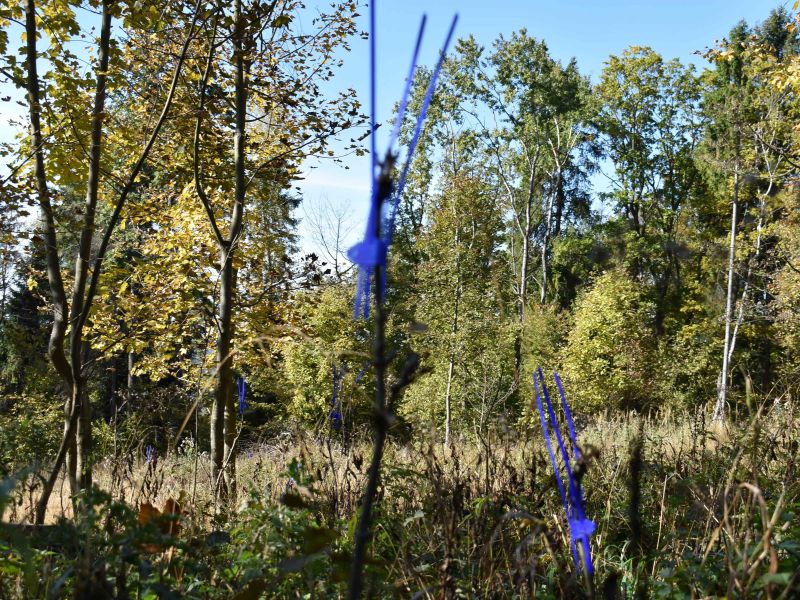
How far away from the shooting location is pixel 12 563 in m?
1.67

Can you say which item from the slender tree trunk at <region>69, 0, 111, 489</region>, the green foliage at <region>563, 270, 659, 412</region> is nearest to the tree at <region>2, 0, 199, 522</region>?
the slender tree trunk at <region>69, 0, 111, 489</region>

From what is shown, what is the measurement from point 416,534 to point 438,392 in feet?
55.5

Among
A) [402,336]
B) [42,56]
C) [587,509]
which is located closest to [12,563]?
[587,509]

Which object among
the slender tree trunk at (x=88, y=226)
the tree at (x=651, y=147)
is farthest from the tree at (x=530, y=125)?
the slender tree trunk at (x=88, y=226)

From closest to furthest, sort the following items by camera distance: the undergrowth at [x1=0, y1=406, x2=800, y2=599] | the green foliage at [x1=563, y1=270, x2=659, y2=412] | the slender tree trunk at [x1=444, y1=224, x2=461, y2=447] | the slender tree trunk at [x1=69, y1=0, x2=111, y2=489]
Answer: the undergrowth at [x1=0, y1=406, x2=800, y2=599], the slender tree trunk at [x1=69, y1=0, x2=111, y2=489], the slender tree trunk at [x1=444, y1=224, x2=461, y2=447], the green foliage at [x1=563, y1=270, x2=659, y2=412]

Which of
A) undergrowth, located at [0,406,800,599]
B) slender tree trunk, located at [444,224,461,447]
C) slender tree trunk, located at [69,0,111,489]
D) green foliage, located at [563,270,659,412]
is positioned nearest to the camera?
undergrowth, located at [0,406,800,599]

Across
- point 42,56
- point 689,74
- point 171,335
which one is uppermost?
point 689,74

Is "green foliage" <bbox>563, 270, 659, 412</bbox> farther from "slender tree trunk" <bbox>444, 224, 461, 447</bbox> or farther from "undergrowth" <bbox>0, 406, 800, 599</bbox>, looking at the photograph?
"undergrowth" <bbox>0, 406, 800, 599</bbox>

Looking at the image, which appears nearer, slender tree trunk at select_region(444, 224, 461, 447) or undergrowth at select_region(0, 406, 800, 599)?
undergrowth at select_region(0, 406, 800, 599)

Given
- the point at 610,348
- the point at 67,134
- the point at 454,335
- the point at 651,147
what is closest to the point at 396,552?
the point at 67,134

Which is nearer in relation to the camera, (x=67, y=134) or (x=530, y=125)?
(x=67, y=134)

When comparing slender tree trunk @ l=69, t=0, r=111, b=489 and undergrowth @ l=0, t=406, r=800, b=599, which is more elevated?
slender tree trunk @ l=69, t=0, r=111, b=489

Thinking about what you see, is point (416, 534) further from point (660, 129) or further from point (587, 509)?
point (660, 129)

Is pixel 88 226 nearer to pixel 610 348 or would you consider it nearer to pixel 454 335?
pixel 454 335
